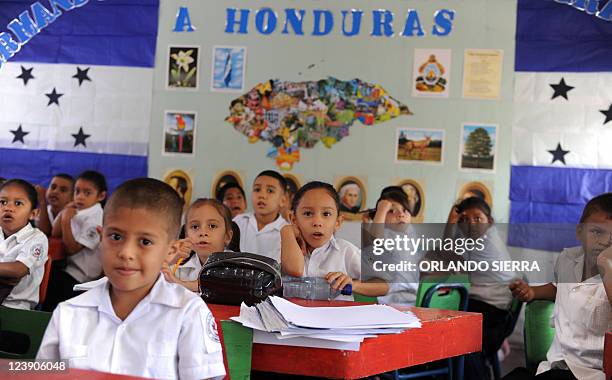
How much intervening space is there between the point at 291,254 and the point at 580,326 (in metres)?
0.95

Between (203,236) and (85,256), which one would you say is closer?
(203,236)

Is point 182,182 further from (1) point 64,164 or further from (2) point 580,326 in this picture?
(2) point 580,326

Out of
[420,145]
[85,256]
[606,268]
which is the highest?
[420,145]

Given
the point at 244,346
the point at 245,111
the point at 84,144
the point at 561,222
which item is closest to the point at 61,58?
the point at 84,144

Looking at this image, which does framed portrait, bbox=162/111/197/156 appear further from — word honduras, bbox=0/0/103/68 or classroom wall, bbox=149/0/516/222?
word honduras, bbox=0/0/103/68

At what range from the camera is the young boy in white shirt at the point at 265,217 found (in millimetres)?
4316

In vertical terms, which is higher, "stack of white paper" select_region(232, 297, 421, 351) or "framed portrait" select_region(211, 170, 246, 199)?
"framed portrait" select_region(211, 170, 246, 199)

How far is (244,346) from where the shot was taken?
163cm

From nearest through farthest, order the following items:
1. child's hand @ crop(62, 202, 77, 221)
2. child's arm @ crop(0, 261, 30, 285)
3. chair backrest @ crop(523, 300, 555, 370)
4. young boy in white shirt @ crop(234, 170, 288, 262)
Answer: chair backrest @ crop(523, 300, 555, 370) → child's arm @ crop(0, 261, 30, 285) → young boy in white shirt @ crop(234, 170, 288, 262) → child's hand @ crop(62, 202, 77, 221)

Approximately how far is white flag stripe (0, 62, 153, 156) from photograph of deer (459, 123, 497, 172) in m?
2.15

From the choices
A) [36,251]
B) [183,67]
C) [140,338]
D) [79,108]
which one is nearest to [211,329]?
[140,338]

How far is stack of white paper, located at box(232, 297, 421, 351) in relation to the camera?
1585 millimetres

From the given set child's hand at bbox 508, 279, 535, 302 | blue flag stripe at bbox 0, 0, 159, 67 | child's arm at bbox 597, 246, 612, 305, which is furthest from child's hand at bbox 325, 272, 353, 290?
blue flag stripe at bbox 0, 0, 159, 67

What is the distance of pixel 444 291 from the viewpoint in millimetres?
3254
